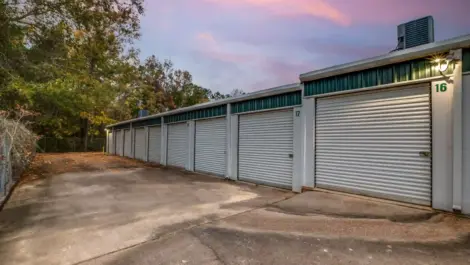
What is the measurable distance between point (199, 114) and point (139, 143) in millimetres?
9195

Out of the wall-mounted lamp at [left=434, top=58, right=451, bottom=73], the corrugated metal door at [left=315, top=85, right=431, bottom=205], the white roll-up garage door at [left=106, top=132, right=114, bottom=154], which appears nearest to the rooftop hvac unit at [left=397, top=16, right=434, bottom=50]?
the wall-mounted lamp at [left=434, top=58, right=451, bottom=73]

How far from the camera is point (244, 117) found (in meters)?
9.20

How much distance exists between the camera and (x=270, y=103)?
812cm

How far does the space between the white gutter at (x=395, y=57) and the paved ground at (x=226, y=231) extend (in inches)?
117

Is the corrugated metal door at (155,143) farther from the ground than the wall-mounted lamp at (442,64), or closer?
closer

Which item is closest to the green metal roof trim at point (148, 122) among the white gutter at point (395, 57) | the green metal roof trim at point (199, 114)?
the green metal roof trim at point (199, 114)

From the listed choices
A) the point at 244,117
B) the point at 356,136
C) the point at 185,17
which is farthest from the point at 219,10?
the point at 356,136

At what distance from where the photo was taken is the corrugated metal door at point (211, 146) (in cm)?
1015

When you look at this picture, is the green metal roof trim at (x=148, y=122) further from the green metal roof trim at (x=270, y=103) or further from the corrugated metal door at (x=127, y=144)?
the green metal roof trim at (x=270, y=103)

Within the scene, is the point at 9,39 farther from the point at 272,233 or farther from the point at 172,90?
the point at 172,90

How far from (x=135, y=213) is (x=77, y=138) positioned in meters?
30.4

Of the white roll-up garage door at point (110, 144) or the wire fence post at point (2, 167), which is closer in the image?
the wire fence post at point (2, 167)

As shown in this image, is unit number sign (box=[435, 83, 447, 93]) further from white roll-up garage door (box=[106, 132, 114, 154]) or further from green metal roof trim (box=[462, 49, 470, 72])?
white roll-up garage door (box=[106, 132, 114, 154])

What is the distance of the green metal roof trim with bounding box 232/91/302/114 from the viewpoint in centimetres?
730
